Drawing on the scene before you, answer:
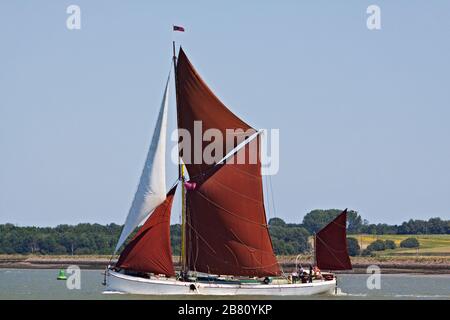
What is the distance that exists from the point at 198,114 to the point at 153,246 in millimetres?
8000

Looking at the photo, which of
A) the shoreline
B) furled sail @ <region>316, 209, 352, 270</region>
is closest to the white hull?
furled sail @ <region>316, 209, 352, 270</region>

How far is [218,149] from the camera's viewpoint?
232 ft

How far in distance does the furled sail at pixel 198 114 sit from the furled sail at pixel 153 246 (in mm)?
2898

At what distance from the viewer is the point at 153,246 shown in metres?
70.7

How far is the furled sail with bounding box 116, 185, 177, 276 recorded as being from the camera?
70.6 meters

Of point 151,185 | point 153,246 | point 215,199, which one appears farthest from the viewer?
point 215,199

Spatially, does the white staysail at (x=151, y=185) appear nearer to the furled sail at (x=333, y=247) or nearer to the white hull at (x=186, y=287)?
the white hull at (x=186, y=287)

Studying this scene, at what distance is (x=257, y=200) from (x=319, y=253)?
6840 mm

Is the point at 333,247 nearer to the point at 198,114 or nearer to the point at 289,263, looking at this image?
the point at 198,114

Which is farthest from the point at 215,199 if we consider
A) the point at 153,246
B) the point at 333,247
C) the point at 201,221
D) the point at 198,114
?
the point at 333,247

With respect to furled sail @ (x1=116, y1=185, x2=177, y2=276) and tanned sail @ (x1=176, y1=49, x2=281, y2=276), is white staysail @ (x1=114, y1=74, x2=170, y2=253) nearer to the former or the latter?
furled sail @ (x1=116, y1=185, x2=177, y2=276)
